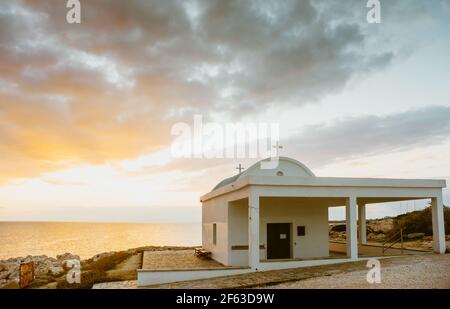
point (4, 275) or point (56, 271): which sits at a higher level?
point (56, 271)

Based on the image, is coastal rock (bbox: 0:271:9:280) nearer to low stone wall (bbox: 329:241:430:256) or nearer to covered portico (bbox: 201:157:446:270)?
covered portico (bbox: 201:157:446:270)

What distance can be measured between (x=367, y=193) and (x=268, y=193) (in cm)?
447

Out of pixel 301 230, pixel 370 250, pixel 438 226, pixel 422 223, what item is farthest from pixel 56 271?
pixel 422 223

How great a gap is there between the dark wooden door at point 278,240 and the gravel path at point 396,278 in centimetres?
487

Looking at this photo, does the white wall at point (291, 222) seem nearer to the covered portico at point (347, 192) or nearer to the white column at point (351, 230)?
the covered portico at point (347, 192)

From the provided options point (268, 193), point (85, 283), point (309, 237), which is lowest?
point (85, 283)

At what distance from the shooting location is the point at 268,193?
1511cm

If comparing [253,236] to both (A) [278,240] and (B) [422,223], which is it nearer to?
(A) [278,240]

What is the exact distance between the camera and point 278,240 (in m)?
18.8

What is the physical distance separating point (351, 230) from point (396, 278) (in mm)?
3660

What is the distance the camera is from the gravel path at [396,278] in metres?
11.8
